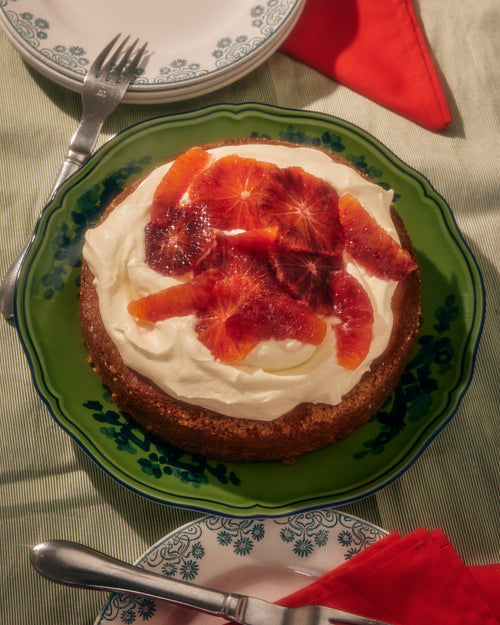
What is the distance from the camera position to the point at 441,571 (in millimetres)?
2096

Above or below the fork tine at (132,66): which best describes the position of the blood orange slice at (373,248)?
below

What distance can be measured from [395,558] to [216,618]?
2.20 feet

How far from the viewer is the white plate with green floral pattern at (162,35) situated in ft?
8.70

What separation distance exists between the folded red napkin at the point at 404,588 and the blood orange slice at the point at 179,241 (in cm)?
119

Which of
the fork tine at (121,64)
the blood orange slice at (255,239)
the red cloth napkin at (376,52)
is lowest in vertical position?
the blood orange slice at (255,239)

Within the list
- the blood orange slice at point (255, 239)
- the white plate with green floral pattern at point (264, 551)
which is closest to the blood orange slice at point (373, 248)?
the blood orange slice at point (255, 239)

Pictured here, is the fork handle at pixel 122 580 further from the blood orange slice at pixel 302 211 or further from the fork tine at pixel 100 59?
the fork tine at pixel 100 59

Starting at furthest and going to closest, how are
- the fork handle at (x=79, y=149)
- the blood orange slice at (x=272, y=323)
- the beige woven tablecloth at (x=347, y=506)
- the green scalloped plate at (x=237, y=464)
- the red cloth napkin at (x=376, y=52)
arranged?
the red cloth napkin at (x=376, y=52)
the fork handle at (x=79, y=149)
the beige woven tablecloth at (x=347, y=506)
the green scalloped plate at (x=237, y=464)
the blood orange slice at (x=272, y=323)

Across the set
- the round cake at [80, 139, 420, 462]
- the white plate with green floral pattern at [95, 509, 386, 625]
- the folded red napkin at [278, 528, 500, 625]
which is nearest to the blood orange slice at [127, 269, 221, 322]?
the round cake at [80, 139, 420, 462]

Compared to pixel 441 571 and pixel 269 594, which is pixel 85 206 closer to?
pixel 269 594

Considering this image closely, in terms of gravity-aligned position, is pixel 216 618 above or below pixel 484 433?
below

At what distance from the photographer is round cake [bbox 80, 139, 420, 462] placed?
1.94 meters

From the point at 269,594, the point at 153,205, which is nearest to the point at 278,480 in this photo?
the point at 269,594

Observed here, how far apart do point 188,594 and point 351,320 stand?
3.53ft
